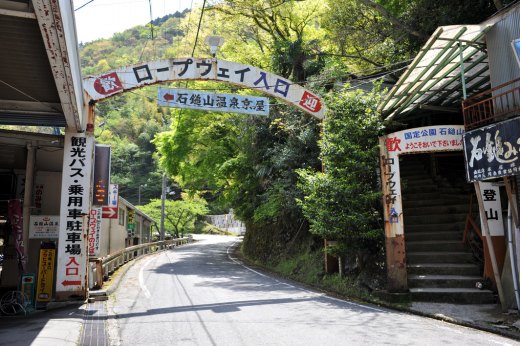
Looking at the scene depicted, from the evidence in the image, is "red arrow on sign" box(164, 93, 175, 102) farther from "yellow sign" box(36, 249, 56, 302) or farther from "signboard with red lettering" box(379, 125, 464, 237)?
"signboard with red lettering" box(379, 125, 464, 237)

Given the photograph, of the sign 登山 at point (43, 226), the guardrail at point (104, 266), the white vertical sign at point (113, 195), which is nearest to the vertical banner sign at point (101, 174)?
the sign 登山 at point (43, 226)

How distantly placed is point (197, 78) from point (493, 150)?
9.09m

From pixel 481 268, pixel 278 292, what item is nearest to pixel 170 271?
pixel 278 292

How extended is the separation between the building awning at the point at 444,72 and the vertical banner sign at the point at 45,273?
10.6 metres

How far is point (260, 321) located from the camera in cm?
803

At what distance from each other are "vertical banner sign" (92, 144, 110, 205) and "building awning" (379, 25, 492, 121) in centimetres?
866

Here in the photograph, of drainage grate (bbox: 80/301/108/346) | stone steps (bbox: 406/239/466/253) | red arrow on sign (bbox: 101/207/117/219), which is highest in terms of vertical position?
red arrow on sign (bbox: 101/207/117/219)

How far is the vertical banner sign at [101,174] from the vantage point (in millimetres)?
11625

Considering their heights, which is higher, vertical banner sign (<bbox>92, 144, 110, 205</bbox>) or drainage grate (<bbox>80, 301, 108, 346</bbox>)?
vertical banner sign (<bbox>92, 144, 110, 205</bbox>)

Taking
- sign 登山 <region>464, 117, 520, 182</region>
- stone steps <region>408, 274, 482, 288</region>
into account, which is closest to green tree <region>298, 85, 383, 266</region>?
stone steps <region>408, 274, 482, 288</region>

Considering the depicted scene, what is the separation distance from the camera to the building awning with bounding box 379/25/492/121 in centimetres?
972

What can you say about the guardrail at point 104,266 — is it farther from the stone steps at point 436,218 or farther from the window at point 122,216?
the stone steps at point 436,218

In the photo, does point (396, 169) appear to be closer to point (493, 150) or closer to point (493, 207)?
point (493, 207)

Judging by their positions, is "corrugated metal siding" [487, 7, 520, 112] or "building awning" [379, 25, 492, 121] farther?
"building awning" [379, 25, 492, 121]
